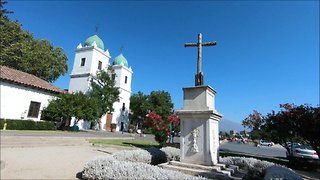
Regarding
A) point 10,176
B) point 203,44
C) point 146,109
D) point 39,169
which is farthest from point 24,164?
point 146,109

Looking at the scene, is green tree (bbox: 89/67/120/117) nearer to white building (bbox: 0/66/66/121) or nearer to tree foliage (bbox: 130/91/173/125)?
white building (bbox: 0/66/66/121)

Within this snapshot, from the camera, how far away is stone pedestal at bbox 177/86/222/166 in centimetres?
659

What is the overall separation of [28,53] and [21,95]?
935 cm

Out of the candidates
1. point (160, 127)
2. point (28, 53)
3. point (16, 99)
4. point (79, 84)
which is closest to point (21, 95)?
point (16, 99)

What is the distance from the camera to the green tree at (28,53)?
26.7 meters

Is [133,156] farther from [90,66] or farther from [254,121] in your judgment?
[90,66]

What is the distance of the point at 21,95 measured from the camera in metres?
21.9

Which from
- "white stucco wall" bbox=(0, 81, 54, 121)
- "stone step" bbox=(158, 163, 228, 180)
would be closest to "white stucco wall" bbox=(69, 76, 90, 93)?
"white stucco wall" bbox=(0, 81, 54, 121)

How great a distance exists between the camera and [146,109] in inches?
1909

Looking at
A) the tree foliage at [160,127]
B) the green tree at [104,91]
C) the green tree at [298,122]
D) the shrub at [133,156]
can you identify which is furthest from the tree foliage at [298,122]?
the green tree at [104,91]

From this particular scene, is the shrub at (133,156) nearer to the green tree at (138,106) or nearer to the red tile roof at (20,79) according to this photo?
the red tile roof at (20,79)

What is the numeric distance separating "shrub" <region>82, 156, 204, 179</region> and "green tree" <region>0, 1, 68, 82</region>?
27.2m

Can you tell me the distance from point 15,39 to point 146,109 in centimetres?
2863

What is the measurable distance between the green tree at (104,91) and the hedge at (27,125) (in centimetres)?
965
